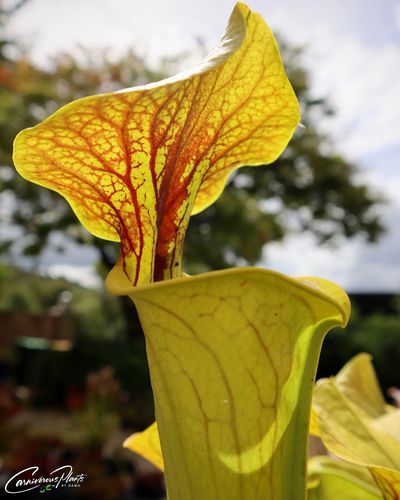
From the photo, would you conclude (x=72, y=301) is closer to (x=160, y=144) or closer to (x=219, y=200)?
(x=219, y=200)

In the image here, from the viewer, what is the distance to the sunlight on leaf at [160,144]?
383mm

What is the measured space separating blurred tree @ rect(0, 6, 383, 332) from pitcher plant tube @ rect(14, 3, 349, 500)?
22.5 ft

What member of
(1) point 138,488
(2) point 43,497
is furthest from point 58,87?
(2) point 43,497

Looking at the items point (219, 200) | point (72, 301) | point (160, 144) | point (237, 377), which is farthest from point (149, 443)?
point (72, 301)

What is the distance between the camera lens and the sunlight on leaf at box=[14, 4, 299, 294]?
15.1 inches

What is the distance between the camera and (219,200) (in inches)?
324

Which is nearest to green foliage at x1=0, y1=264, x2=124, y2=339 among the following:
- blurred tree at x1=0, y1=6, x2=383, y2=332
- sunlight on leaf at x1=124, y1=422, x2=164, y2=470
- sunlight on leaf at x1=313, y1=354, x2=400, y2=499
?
blurred tree at x1=0, y1=6, x2=383, y2=332

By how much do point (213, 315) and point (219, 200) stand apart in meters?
7.90

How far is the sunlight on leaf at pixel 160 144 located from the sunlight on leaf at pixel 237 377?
62 mm

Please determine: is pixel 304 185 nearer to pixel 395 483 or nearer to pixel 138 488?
pixel 138 488

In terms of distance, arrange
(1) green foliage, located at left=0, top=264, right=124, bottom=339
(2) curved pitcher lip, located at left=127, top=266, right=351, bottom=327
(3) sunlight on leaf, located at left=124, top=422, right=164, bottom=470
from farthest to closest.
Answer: (1) green foliage, located at left=0, top=264, right=124, bottom=339
(3) sunlight on leaf, located at left=124, top=422, right=164, bottom=470
(2) curved pitcher lip, located at left=127, top=266, right=351, bottom=327

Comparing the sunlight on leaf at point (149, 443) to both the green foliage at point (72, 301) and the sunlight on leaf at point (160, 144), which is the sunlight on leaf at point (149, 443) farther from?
the green foliage at point (72, 301)

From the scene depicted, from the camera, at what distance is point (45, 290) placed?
53.5 ft

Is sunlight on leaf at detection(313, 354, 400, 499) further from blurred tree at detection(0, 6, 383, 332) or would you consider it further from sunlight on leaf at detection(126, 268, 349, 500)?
blurred tree at detection(0, 6, 383, 332)
